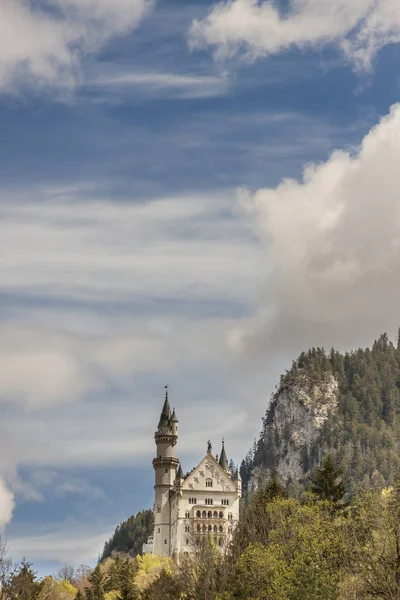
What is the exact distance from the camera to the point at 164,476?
19162 cm

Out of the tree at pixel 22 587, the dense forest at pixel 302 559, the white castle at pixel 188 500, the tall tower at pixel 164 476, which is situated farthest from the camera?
the tall tower at pixel 164 476

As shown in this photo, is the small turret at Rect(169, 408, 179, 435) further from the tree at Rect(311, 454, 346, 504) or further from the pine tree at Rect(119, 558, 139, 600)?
the tree at Rect(311, 454, 346, 504)

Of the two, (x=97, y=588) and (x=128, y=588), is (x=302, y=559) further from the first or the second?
(x=97, y=588)

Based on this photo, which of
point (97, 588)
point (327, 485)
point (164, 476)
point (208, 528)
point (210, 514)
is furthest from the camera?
point (164, 476)

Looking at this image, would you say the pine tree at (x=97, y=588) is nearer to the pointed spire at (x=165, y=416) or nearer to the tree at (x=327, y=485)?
the tree at (x=327, y=485)

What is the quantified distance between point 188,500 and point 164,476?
33.5ft

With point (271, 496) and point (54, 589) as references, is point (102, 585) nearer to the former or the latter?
point (54, 589)

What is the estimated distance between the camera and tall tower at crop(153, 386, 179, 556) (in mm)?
189250

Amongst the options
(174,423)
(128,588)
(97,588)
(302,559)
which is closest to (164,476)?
(174,423)

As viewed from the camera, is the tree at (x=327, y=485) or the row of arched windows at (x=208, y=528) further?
the row of arched windows at (x=208, y=528)

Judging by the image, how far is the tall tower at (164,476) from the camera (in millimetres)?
189250

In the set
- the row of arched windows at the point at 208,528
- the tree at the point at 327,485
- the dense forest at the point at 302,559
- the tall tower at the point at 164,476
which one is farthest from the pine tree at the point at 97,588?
the tall tower at the point at 164,476

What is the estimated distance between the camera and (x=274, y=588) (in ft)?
252

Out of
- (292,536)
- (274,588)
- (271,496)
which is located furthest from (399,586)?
(271,496)
